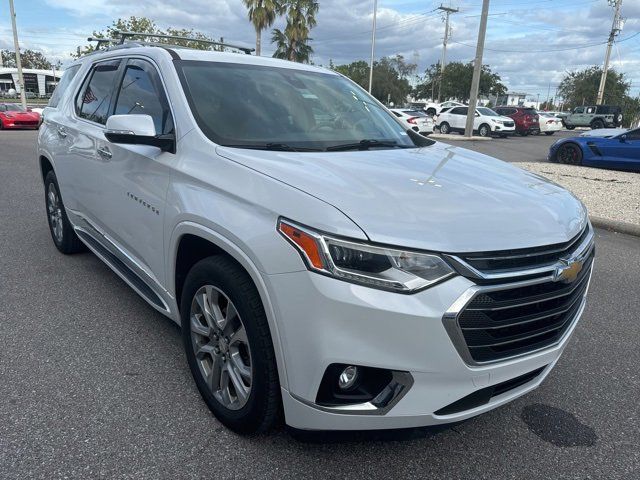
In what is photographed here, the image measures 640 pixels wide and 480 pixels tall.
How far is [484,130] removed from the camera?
1134 inches

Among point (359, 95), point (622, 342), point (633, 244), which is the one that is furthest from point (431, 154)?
point (633, 244)

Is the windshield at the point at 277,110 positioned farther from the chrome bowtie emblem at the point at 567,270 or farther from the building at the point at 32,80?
the building at the point at 32,80

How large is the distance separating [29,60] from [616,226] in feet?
348

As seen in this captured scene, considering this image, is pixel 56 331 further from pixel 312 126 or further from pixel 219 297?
pixel 312 126

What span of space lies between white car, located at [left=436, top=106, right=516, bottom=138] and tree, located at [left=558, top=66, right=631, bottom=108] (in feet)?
153

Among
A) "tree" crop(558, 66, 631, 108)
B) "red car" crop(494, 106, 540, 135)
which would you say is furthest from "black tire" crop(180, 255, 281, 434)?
"tree" crop(558, 66, 631, 108)

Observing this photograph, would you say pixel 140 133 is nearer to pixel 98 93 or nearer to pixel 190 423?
pixel 190 423

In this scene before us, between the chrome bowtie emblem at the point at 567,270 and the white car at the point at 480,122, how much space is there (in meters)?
27.8

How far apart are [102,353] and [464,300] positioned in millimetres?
2400

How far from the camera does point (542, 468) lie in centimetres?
239

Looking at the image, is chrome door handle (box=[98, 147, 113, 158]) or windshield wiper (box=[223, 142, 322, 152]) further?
chrome door handle (box=[98, 147, 113, 158])

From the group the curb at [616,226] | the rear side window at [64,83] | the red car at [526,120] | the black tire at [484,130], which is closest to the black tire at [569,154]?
the curb at [616,226]

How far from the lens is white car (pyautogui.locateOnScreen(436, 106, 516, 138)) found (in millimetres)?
28078

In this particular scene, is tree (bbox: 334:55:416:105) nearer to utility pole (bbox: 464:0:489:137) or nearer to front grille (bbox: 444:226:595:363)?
utility pole (bbox: 464:0:489:137)
